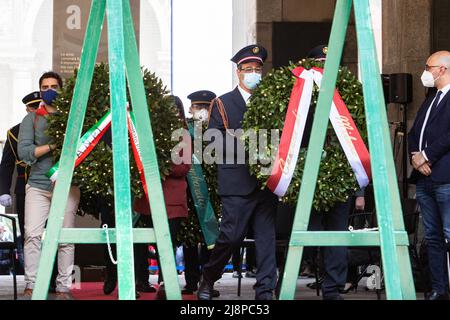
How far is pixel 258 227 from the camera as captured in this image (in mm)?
8680

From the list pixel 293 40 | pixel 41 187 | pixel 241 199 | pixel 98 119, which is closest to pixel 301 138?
pixel 241 199

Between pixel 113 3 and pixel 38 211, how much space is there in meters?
4.46

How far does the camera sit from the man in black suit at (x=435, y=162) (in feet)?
29.8

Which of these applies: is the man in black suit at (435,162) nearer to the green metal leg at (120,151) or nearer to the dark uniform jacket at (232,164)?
the dark uniform jacket at (232,164)

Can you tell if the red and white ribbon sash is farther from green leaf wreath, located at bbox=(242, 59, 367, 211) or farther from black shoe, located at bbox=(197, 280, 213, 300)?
black shoe, located at bbox=(197, 280, 213, 300)

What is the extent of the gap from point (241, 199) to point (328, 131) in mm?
899

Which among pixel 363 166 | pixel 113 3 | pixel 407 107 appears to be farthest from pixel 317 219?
pixel 407 107

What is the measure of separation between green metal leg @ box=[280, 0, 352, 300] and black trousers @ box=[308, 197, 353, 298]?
2627 mm

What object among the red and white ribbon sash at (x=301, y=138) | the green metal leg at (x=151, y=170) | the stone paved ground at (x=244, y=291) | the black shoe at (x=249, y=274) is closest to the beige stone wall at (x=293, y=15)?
the black shoe at (x=249, y=274)

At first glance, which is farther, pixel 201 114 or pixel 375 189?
pixel 201 114

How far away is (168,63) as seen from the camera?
1504 cm

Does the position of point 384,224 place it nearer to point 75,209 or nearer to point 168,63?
point 75,209

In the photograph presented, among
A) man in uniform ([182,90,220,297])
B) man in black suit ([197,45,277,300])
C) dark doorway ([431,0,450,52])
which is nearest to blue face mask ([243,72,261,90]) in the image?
man in black suit ([197,45,277,300])

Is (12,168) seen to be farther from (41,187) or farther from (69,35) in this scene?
(69,35)
